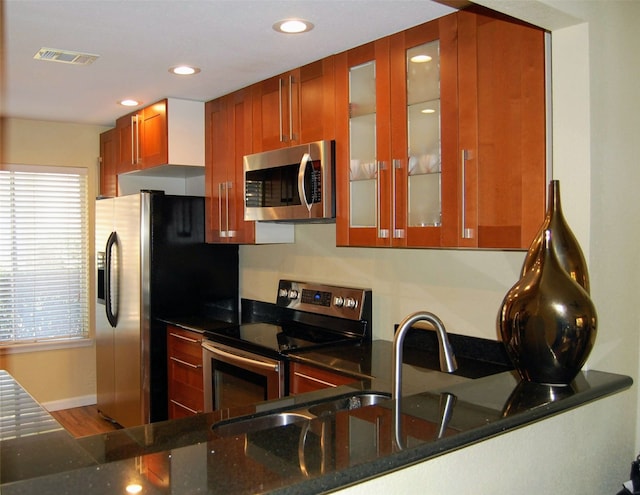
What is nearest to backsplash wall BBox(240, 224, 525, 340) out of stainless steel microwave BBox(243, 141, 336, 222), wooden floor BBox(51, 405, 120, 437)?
stainless steel microwave BBox(243, 141, 336, 222)

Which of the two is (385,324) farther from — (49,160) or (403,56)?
(49,160)

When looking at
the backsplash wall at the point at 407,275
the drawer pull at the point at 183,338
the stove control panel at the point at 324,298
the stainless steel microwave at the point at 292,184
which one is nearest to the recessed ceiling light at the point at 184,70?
the stainless steel microwave at the point at 292,184

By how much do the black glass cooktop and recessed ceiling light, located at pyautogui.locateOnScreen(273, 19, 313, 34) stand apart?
4.75 ft

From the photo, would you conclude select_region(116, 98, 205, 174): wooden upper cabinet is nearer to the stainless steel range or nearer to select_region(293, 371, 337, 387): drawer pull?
the stainless steel range

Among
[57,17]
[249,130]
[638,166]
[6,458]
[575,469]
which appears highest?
[57,17]

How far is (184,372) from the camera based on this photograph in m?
3.87

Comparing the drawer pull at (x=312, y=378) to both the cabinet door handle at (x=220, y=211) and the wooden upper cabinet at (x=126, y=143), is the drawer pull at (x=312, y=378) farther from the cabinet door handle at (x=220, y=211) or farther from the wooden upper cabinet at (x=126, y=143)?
the wooden upper cabinet at (x=126, y=143)

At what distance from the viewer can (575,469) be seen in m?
1.85

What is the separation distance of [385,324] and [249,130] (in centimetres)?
141

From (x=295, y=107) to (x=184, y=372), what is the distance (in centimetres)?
183

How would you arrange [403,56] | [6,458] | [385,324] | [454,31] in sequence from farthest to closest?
[385,324], [403,56], [454,31], [6,458]

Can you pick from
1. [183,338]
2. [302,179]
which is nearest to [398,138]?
[302,179]

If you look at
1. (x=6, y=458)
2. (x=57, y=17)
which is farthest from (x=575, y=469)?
(x=57, y=17)

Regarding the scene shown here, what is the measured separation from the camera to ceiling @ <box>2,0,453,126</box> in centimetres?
233
